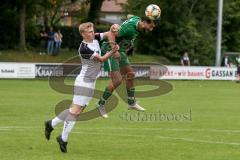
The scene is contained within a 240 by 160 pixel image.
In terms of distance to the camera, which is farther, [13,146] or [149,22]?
[149,22]

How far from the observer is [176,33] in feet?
197

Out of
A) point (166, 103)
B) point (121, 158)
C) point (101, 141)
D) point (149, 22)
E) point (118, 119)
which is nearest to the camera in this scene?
point (121, 158)

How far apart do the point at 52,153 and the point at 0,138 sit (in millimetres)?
2188

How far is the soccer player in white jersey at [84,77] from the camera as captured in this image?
11.8 m

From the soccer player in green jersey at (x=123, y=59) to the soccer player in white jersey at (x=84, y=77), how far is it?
4.13 m

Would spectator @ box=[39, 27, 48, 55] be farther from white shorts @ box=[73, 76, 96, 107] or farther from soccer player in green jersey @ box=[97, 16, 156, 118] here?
white shorts @ box=[73, 76, 96, 107]

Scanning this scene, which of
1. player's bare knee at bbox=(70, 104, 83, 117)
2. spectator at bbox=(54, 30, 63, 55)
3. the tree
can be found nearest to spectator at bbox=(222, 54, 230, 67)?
the tree

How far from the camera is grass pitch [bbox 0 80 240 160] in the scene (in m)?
11.9

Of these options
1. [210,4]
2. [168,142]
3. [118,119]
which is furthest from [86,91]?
[210,4]

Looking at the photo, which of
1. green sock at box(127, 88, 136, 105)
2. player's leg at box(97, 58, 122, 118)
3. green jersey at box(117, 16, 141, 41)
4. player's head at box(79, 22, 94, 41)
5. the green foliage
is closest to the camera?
player's head at box(79, 22, 94, 41)

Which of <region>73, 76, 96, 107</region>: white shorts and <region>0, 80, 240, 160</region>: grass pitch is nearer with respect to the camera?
<region>0, 80, 240, 160</region>: grass pitch

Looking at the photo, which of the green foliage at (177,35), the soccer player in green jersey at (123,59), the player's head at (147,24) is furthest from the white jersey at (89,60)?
the green foliage at (177,35)

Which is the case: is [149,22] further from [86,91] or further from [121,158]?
[121,158]

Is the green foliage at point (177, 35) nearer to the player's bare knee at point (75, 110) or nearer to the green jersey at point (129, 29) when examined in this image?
the green jersey at point (129, 29)
